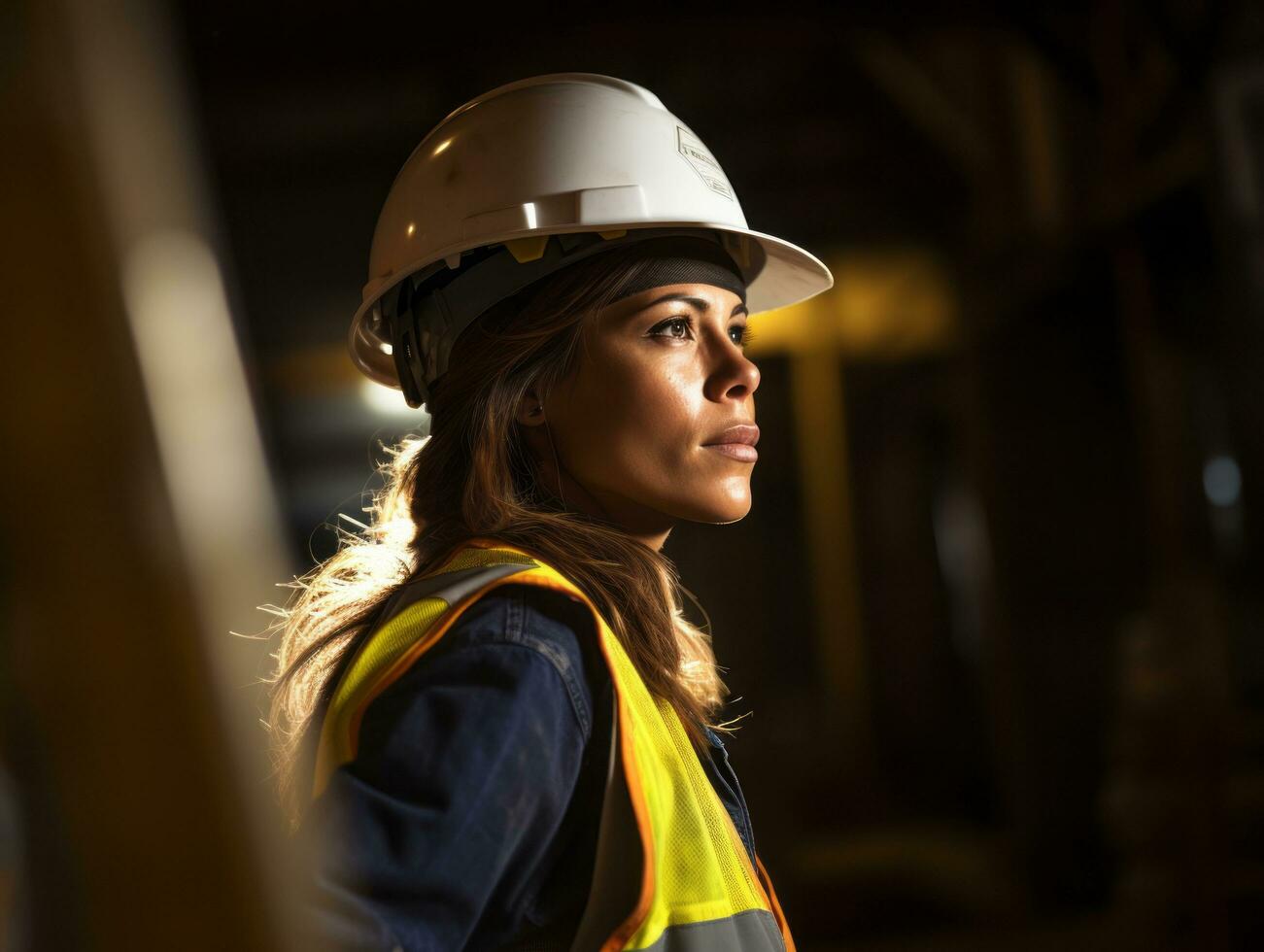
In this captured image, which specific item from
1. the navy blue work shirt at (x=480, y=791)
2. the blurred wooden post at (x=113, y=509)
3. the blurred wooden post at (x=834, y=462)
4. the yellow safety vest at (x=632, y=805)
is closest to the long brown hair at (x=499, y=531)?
the yellow safety vest at (x=632, y=805)

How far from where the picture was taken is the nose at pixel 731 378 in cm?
188

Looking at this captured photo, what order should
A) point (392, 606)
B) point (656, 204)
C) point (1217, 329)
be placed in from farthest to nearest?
point (1217, 329) → point (656, 204) → point (392, 606)

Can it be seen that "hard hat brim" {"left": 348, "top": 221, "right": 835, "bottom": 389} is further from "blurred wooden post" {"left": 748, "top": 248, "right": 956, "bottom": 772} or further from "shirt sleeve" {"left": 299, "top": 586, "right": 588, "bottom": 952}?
"blurred wooden post" {"left": 748, "top": 248, "right": 956, "bottom": 772}

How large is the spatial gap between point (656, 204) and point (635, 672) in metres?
0.79

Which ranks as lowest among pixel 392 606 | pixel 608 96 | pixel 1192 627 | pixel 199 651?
pixel 1192 627

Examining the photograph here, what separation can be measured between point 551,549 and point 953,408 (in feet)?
27.0

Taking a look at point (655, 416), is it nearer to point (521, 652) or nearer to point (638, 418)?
point (638, 418)

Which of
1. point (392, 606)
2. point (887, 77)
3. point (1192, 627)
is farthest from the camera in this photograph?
point (887, 77)

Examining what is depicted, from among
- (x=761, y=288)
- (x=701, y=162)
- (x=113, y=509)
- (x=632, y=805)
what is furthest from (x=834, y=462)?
(x=113, y=509)

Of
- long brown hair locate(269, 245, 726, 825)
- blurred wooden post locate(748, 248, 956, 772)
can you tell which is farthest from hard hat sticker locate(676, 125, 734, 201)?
blurred wooden post locate(748, 248, 956, 772)

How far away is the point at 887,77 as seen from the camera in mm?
8336

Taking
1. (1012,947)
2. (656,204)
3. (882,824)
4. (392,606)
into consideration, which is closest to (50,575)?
(392,606)

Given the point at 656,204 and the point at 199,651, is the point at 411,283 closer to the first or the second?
the point at 656,204

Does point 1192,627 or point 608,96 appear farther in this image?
point 1192,627
